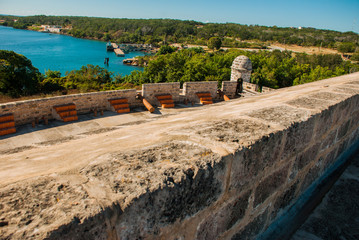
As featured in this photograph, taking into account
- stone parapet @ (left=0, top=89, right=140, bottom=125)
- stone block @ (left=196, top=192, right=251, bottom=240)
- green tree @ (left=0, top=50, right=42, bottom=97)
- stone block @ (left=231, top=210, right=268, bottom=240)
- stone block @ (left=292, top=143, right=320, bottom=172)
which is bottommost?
green tree @ (left=0, top=50, right=42, bottom=97)

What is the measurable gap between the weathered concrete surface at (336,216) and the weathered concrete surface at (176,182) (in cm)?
18

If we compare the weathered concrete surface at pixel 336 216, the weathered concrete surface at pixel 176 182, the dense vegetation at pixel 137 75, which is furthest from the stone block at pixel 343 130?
the dense vegetation at pixel 137 75

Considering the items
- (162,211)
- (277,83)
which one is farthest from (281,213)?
(277,83)

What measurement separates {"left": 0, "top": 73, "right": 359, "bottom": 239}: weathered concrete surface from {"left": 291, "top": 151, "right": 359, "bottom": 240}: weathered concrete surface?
0.18 metres

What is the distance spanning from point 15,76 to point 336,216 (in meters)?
30.8

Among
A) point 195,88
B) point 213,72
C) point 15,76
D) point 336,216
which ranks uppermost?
point 336,216

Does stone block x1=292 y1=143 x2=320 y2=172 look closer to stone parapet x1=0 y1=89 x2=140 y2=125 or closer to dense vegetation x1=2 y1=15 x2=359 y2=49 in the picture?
stone parapet x1=0 y1=89 x2=140 y2=125

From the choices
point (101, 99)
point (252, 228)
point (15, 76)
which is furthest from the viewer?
point (15, 76)

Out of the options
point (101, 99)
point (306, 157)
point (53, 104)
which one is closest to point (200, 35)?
point (101, 99)

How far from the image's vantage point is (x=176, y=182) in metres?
0.87

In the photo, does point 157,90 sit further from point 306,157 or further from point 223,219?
point 223,219

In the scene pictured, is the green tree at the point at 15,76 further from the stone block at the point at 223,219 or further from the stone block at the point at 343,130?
the stone block at the point at 223,219

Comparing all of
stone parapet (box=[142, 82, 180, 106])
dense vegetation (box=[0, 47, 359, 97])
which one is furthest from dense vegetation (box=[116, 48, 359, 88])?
stone parapet (box=[142, 82, 180, 106])

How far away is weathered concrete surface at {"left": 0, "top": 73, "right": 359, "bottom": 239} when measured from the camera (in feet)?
2.35
